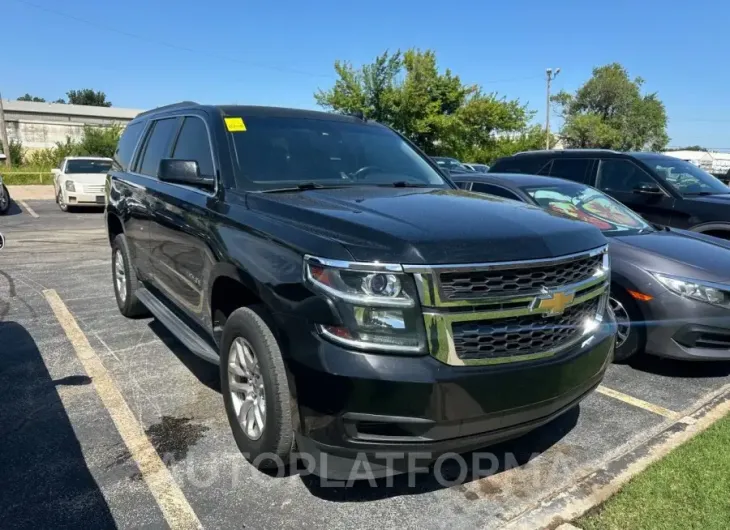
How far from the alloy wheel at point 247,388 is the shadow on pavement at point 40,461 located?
76cm

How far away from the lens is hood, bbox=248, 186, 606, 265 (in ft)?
7.81

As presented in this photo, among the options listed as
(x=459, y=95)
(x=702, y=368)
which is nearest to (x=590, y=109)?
(x=459, y=95)

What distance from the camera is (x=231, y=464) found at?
122 inches

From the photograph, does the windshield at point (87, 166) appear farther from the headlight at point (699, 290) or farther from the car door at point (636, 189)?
the headlight at point (699, 290)

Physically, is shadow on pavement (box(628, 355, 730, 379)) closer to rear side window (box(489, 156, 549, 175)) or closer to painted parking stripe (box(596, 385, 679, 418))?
painted parking stripe (box(596, 385, 679, 418))

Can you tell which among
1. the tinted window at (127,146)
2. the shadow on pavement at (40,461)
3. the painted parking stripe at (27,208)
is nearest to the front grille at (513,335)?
the shadow on pavement at (40,461)

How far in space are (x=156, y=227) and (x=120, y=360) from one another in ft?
3.72

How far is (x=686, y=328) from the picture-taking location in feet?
13.8

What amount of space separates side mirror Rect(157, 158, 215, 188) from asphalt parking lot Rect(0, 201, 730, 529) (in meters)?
1.49

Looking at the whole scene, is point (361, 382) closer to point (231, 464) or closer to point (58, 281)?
point (231, 464)

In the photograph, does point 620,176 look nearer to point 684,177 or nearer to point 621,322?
point 684,177

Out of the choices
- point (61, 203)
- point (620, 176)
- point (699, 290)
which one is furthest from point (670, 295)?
point (61, 203)

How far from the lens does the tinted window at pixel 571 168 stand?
8.23 meters

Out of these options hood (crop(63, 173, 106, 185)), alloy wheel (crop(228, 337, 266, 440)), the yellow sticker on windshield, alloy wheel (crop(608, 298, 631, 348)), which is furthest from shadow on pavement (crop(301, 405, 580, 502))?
hood (crop(63, 173, 106, 185))
